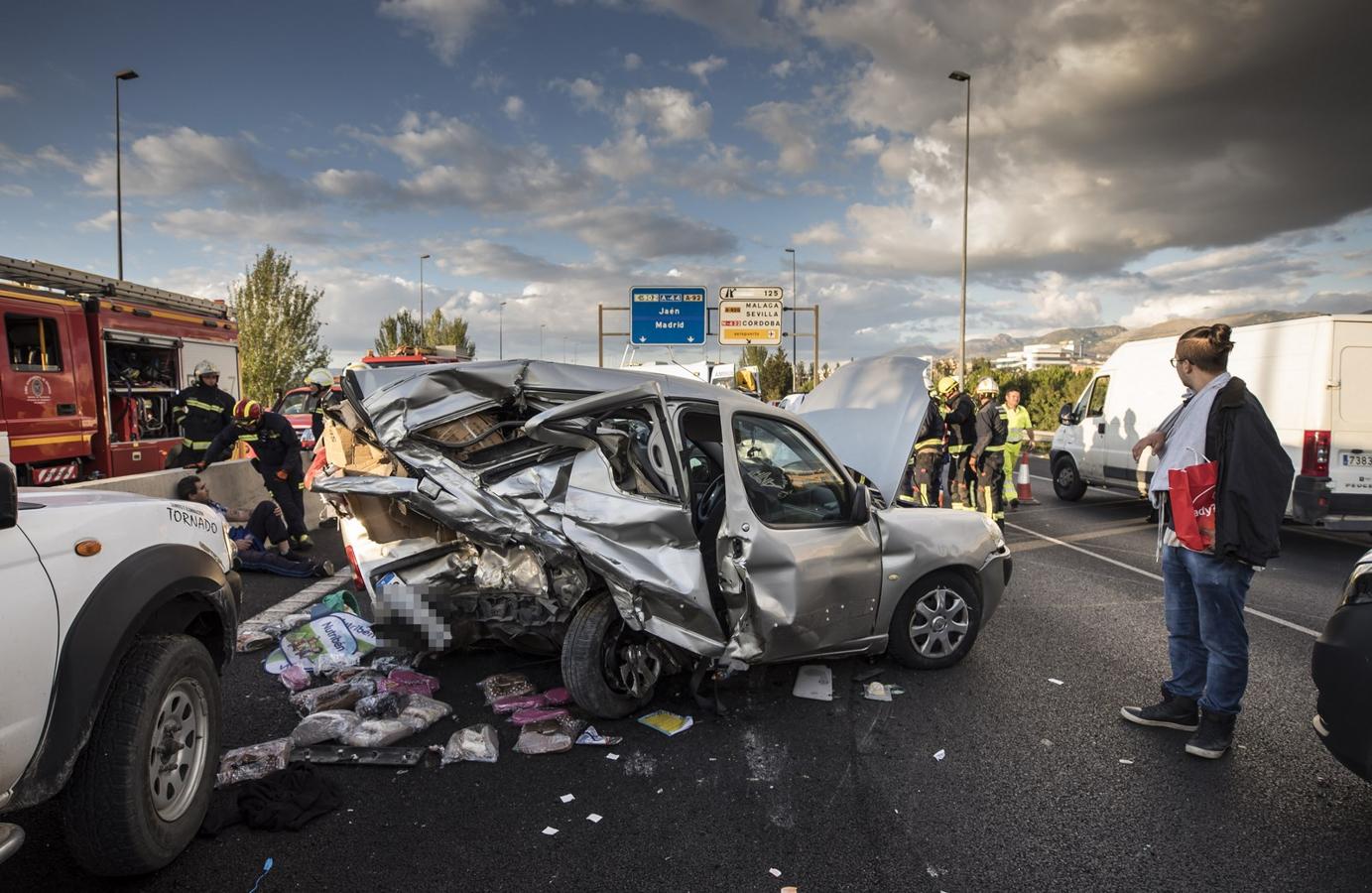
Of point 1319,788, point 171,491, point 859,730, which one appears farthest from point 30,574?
point 171,491

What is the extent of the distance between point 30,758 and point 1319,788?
15.5ft

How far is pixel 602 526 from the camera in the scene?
358cm

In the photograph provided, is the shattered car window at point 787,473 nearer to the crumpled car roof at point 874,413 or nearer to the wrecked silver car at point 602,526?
the wrecked silver car at point 602,526

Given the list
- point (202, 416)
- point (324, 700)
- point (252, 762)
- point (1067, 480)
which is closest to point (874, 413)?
point (324, 700)

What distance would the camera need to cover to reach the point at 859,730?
12.6ft

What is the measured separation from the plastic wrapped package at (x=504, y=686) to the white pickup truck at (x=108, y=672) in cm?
146

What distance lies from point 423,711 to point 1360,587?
4.11 metres

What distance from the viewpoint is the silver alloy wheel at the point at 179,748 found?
8.52 ft

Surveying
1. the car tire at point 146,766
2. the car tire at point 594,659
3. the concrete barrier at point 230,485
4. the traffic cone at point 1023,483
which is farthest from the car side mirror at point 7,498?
the traffic cone at point 1023,483

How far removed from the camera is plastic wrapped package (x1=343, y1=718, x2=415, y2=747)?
3562mm

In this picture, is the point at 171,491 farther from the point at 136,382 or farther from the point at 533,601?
the point at 533,601

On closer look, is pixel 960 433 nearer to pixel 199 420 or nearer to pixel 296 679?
pixel 296 679

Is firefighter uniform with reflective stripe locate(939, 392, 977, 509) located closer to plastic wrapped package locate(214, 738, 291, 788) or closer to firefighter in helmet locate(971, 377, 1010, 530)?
firefighter in helmet locate(971, 377, 1010, 530)

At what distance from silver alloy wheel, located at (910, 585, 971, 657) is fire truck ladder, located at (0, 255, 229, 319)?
9.73 meters
